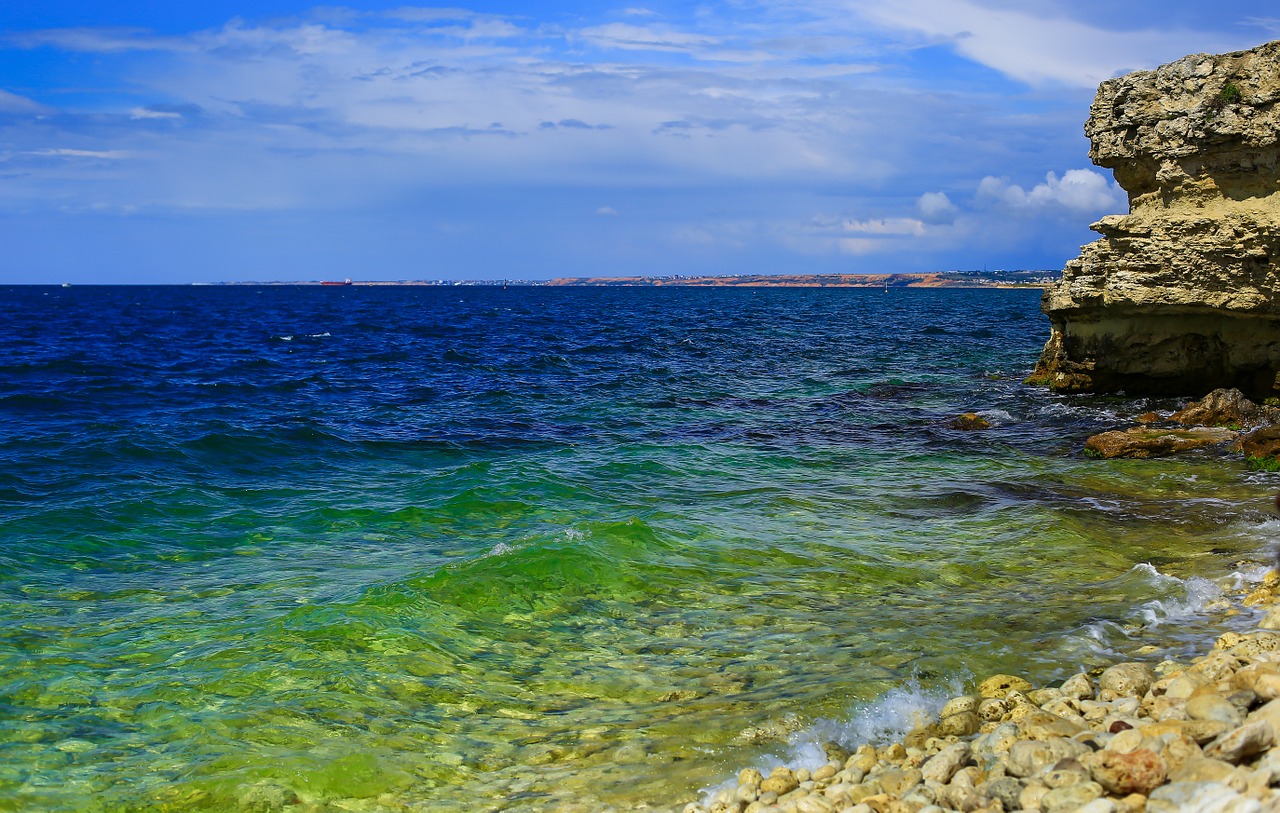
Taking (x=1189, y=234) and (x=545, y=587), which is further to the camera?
(x=1189, y=234)

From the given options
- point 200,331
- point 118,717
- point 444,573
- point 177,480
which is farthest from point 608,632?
point 200,331

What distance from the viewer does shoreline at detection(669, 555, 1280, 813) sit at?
459cm

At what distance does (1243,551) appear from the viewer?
1031 centimetres

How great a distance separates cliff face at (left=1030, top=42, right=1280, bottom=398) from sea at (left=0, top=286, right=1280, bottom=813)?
1880 mm

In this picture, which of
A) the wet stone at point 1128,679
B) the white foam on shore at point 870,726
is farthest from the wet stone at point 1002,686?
the wet stone at point 1128,679

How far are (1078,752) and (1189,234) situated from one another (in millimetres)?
A: 15833

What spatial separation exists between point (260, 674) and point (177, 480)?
876 centimetres

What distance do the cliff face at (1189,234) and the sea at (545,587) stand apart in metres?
1.88

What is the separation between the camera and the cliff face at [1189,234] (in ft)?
55.7

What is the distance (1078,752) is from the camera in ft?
17.1

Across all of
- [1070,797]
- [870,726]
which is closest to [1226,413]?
[870,726]

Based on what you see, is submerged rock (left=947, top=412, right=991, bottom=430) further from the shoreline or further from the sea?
the shoreline

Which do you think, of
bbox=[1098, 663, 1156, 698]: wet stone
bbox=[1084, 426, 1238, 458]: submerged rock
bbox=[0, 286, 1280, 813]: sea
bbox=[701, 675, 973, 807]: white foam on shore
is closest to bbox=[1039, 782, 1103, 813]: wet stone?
bbox=[701, 675, 973, 807]: white foam on shore

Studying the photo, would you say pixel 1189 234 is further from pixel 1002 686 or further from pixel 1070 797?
pixel 1070 797
